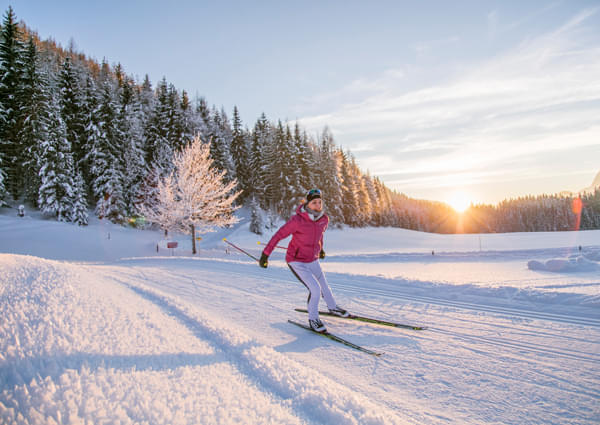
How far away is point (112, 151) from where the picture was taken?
32906mm

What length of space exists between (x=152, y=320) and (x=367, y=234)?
132ft

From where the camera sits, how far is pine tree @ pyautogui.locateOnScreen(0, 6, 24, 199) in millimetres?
28797

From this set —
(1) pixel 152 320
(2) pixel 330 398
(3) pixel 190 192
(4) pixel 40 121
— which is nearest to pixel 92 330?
(1) pixel 152 320

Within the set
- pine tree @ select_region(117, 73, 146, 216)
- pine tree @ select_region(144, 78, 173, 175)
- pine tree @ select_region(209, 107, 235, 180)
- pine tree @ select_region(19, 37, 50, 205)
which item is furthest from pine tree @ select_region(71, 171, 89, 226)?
pine tree @ select_region(209, 107, 235, 180)

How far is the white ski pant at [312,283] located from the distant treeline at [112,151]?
28.9m

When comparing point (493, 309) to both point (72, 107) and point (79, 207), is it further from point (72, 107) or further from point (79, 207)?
point (72, 107)

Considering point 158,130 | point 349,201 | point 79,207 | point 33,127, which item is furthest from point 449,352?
point 349,201

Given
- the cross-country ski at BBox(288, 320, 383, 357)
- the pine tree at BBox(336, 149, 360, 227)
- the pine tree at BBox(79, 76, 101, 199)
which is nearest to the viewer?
the cross-country ski at BBox(288, 320, 383, 357)

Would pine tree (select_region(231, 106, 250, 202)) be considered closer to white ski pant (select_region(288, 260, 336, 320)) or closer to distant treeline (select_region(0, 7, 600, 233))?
distant treeline (select_region(0, 7, 600, 233))

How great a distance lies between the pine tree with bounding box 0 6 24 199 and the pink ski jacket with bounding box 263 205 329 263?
36.7 metres

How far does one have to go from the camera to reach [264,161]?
45.8m

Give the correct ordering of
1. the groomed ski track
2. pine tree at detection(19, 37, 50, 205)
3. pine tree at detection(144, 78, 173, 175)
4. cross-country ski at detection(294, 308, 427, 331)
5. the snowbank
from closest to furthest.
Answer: the groomed ski track < cross-country ski at detection(294, 308, 427, 331) < the snowbank < pine tree at detection(19, 37, 50, 205) < pine tree at detection(144, 78, 173, 175)

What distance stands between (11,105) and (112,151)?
388 inches

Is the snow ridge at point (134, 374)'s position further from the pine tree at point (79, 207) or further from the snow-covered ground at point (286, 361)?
the pine tree at point (79, 207)
